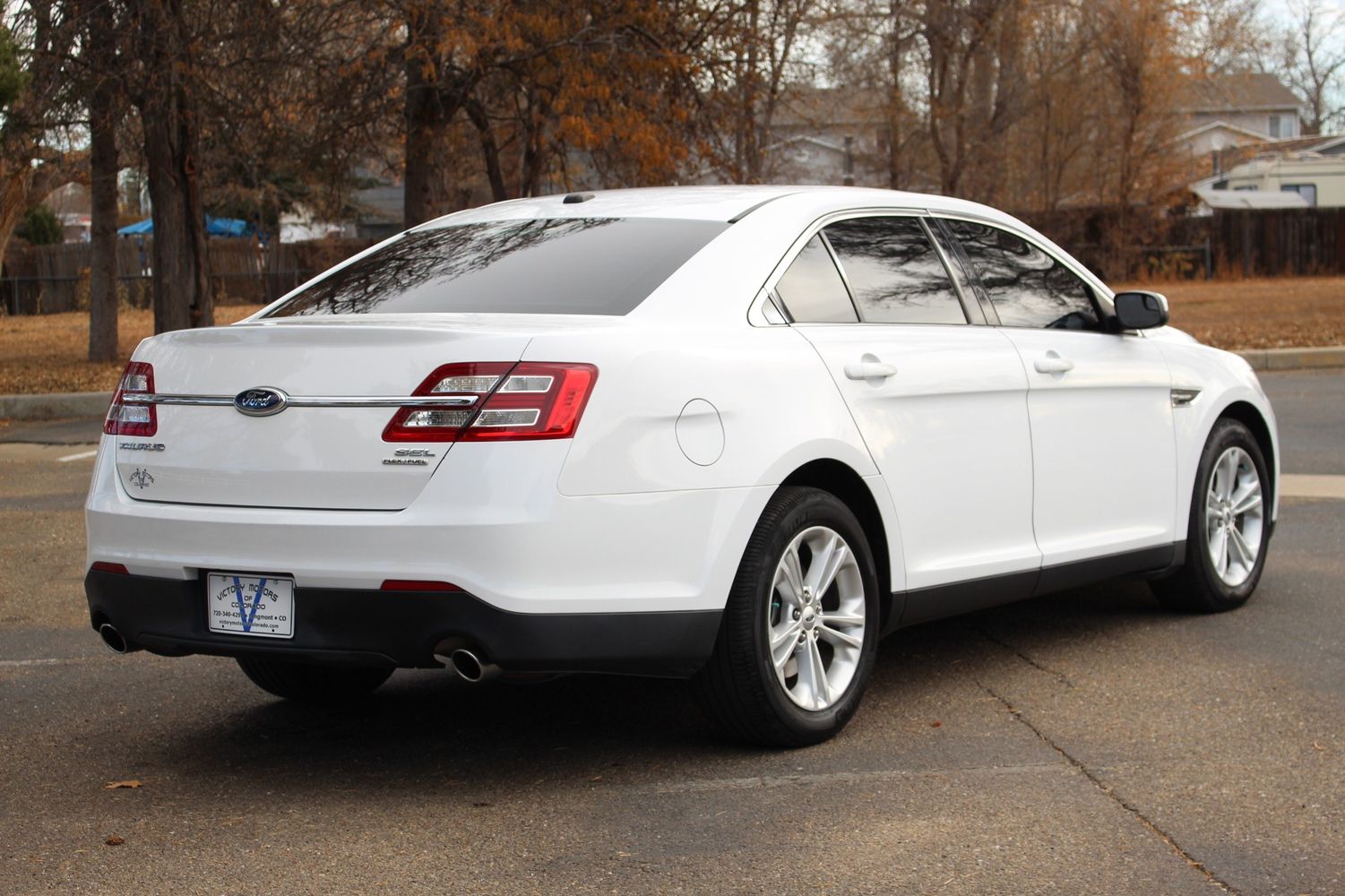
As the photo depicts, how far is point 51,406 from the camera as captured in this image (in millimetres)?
16406

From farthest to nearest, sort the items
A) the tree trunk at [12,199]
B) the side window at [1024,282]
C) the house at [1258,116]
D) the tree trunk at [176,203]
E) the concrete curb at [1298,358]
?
the house at [1258,116]
the tree trunk at [12,199]
the concrete curb at [1298,358]
the tree trunk at [176,203]
the side window at [1024,282]

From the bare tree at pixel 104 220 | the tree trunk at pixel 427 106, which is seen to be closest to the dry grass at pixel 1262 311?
the tree trunk at pixel 427 106

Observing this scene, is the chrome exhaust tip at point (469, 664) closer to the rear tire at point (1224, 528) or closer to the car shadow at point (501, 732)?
the car shadow at point (501, 732)

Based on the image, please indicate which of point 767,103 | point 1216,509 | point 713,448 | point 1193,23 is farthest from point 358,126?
point 1193,23

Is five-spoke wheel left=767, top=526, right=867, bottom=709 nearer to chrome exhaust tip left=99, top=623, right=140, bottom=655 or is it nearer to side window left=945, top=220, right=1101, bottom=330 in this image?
side window left=945, top=220, right=1101, bottom=330

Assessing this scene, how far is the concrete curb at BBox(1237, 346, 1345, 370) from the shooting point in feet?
61.4

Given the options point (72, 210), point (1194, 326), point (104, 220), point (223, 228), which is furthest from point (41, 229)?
point (72, 210)

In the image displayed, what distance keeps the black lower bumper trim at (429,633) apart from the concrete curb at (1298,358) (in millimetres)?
15636

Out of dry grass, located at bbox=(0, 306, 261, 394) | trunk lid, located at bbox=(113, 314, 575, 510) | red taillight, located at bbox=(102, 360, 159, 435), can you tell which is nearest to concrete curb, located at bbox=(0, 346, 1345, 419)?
dry grass, located at bbox=(0, 306, 261, 394)

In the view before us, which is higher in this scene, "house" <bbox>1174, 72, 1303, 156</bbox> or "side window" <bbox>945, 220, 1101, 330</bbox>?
"house" <bbox>1174, 72, 1303, 156</bbox>

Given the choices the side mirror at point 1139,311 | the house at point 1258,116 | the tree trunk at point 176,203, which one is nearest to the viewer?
the side mirror at point 1139,311

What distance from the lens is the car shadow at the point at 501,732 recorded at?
4754mm

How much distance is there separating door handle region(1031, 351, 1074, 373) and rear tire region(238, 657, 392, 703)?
7.92ft

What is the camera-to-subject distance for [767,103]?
28.6 meters
